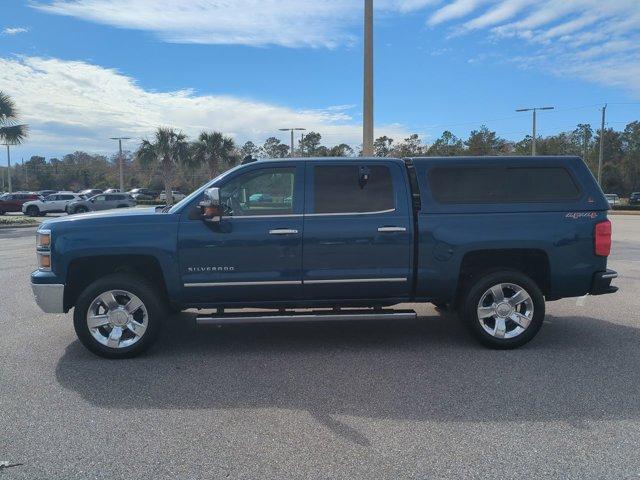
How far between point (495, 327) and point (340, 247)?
73.1 inches

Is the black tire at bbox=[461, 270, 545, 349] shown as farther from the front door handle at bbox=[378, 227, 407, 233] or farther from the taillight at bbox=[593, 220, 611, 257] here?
the front door handle at bbox=[378, 227, 407, 233]

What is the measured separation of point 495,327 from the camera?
17.9ft

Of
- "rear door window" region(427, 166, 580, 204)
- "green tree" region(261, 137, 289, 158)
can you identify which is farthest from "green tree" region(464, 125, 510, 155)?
"rear door window" region(427, 166, 580, 204)

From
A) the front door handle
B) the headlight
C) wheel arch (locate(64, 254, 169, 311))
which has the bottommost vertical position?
wheel arch (locate(64, 254, 169, 311))

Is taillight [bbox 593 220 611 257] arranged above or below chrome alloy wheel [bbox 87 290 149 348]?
above

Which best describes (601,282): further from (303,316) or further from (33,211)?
(33,211)

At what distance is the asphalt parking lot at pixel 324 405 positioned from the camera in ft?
10.8

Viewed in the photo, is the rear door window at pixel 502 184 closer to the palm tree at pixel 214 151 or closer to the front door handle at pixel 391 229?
the front door handle at pixel 391 229

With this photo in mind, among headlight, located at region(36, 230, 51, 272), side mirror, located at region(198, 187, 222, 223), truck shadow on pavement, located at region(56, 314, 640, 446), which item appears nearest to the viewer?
truck shadow on pavement, located at region(56, 314, 640, 446)

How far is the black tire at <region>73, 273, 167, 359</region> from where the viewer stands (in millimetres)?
5121

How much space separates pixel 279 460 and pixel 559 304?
5.67 m

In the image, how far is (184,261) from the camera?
5.17 m

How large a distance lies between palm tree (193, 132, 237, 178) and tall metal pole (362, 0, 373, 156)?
123 ft

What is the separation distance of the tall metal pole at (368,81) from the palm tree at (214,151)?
1472 inches
